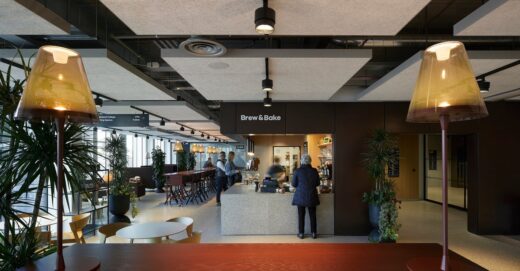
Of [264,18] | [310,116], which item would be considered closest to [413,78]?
[310,116]

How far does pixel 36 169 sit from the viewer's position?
236cm

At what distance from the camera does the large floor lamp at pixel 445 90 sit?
4.39 feet

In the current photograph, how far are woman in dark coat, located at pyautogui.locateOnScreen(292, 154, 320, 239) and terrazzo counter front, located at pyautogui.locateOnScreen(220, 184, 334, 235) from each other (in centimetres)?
31

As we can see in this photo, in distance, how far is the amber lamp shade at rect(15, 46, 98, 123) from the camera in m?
1.36

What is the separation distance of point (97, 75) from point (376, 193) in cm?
545

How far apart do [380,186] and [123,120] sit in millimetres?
6479

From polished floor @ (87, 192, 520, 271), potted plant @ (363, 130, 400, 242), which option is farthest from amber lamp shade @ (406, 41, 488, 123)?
potted plant @ (363, 130, 400, 242)

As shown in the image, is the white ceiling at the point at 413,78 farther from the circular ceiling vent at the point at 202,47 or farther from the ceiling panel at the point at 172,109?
the ceiling panel at the point at 172,109

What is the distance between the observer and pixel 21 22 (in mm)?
2660

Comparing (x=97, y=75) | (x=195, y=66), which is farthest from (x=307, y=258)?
(x=97, y=75)

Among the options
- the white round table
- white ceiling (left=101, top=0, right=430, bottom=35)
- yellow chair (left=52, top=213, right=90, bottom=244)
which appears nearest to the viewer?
white ceiling (left=101, top=0, right=430, bottom=35)

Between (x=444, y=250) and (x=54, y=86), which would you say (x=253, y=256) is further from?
(x=54, y=86)

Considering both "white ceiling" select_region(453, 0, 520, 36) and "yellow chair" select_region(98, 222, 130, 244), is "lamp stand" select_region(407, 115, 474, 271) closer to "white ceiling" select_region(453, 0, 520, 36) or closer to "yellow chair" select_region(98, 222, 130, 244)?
"white ceiling" select_region(453, 0, 520, 36)

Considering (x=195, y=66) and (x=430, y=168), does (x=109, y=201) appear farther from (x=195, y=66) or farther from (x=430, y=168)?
(x=430, y=168)
